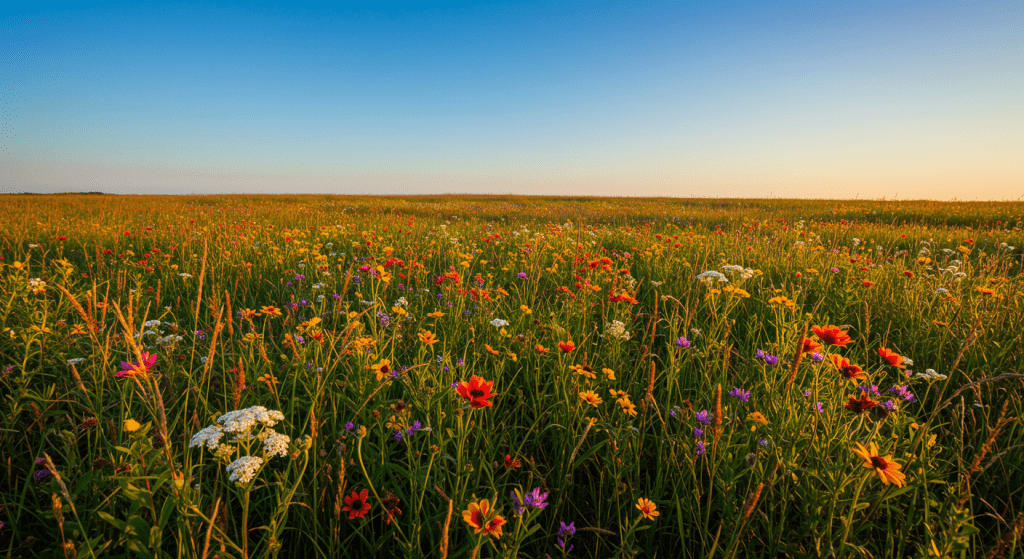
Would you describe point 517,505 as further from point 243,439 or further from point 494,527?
point 243,439

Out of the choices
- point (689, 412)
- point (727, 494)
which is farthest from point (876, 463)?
point (689, 412)

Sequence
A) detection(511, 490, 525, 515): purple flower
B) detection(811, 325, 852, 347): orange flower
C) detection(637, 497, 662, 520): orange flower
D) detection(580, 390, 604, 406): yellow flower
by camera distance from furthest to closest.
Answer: detection(580, 390, 604, 406): yellow flower < detection(811, 325, 852, 347): orange flower < detection(637, 497, 662, 520): orange flower < detection(511, 490, 525, 515): purple flower

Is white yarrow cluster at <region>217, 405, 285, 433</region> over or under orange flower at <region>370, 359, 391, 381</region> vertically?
over

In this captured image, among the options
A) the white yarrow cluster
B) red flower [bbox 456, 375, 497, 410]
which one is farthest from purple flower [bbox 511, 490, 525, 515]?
the white yarrow cluster

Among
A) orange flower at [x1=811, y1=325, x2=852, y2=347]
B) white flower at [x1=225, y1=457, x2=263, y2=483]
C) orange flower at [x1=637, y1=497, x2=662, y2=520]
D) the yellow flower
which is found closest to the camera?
white flower at [x1=225, y1=457, x2=263, y2=483]

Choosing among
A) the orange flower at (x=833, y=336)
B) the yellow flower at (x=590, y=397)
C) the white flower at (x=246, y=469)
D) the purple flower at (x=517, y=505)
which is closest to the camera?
the white flower at (x=246, y=469)

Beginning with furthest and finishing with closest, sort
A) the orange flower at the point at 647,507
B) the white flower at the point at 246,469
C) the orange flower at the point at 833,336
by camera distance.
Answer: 1. the orange flower at the point at 833,336
2. the orange flower at the point at 647,507
3. the white flower at the point at 246,469

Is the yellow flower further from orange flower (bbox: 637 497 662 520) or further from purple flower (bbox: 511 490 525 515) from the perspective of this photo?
purple flower (bbox: 511 490 525 515)

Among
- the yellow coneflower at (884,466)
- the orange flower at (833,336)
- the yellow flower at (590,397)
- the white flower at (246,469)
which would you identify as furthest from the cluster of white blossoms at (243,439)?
the orange flower at (833,336)

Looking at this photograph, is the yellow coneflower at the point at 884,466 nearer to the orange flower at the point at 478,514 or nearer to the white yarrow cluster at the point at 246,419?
the orange flower at the point at 478,514

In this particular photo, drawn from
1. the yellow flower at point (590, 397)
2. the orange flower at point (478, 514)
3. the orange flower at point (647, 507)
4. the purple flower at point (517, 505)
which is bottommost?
the orange flower at point (647, 507)

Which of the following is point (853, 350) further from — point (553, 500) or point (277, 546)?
point (277, 546)

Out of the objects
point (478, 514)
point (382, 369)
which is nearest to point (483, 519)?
point (478, 514)

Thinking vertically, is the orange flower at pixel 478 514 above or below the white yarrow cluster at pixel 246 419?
below
